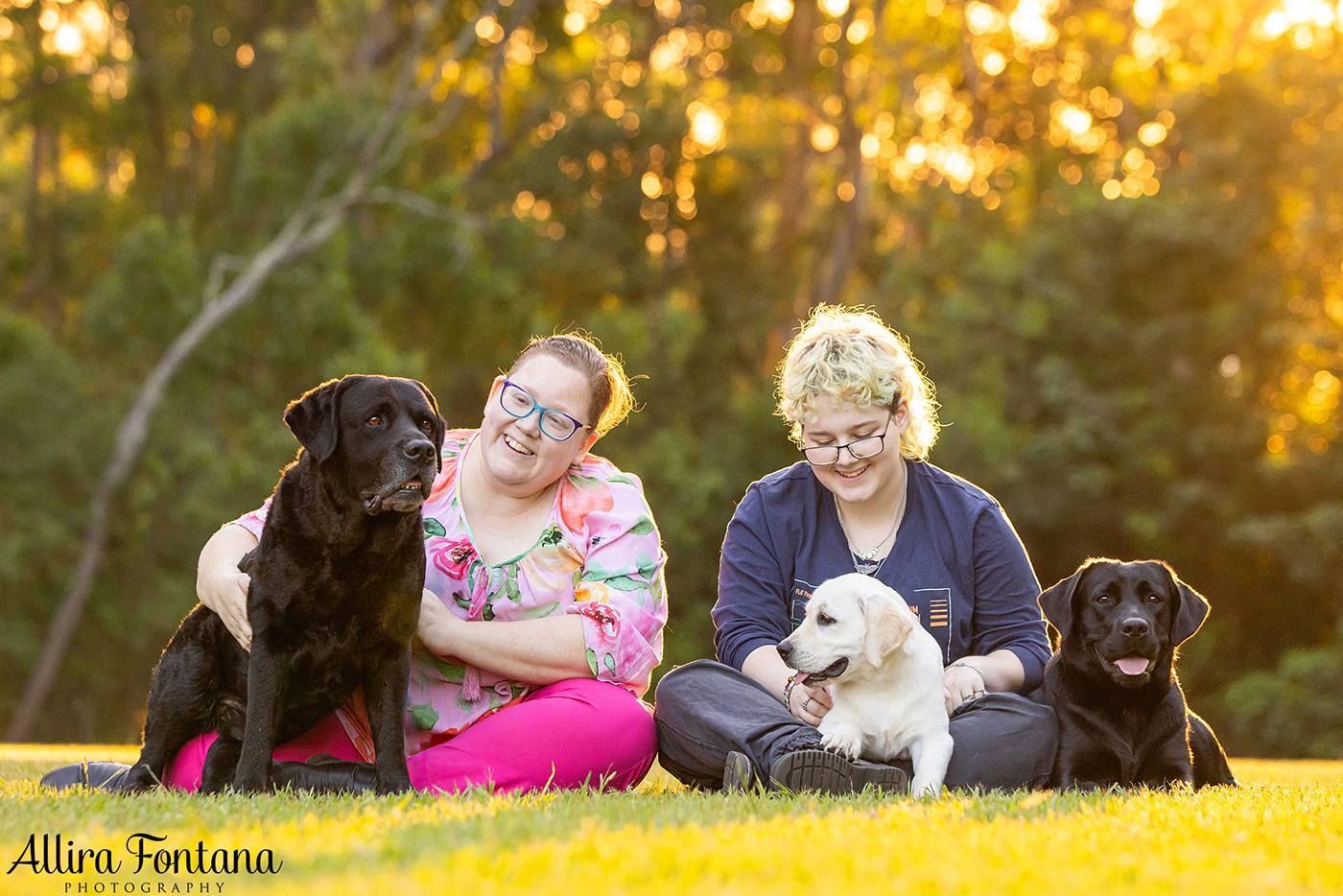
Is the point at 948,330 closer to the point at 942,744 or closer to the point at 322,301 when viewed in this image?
the point at 322,301

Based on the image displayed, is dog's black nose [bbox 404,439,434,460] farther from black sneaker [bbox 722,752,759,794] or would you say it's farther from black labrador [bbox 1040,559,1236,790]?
black labrador [bbox 1040,559,1236,790]

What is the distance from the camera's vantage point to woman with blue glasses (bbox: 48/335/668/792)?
3863 mm

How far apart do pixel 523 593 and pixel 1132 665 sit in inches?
79.2

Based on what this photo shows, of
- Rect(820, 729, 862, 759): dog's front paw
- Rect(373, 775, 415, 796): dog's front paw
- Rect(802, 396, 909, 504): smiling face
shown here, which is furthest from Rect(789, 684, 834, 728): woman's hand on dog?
Rect(373, 775, 415, 796): dog's front paw

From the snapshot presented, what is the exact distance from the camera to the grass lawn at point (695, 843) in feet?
7.66

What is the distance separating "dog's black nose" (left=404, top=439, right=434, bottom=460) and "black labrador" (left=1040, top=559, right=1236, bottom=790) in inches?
84.1

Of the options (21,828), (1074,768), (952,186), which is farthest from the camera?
Answer: (952,186)

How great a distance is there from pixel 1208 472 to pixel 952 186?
339 inches

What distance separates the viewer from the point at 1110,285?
19.7m

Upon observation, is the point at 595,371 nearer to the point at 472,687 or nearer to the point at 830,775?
the point at 472,687

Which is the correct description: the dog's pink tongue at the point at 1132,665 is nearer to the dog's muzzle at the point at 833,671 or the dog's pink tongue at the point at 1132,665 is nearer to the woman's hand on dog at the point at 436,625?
the dog's muzzle at the point at 833,671

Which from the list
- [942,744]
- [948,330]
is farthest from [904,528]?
[948,330]

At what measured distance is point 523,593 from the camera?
4.18 meters

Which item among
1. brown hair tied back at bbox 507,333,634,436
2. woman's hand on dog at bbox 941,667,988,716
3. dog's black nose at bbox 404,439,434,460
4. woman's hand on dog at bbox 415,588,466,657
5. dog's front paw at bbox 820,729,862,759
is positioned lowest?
dog's front paw at bbox 820,729,862,759
